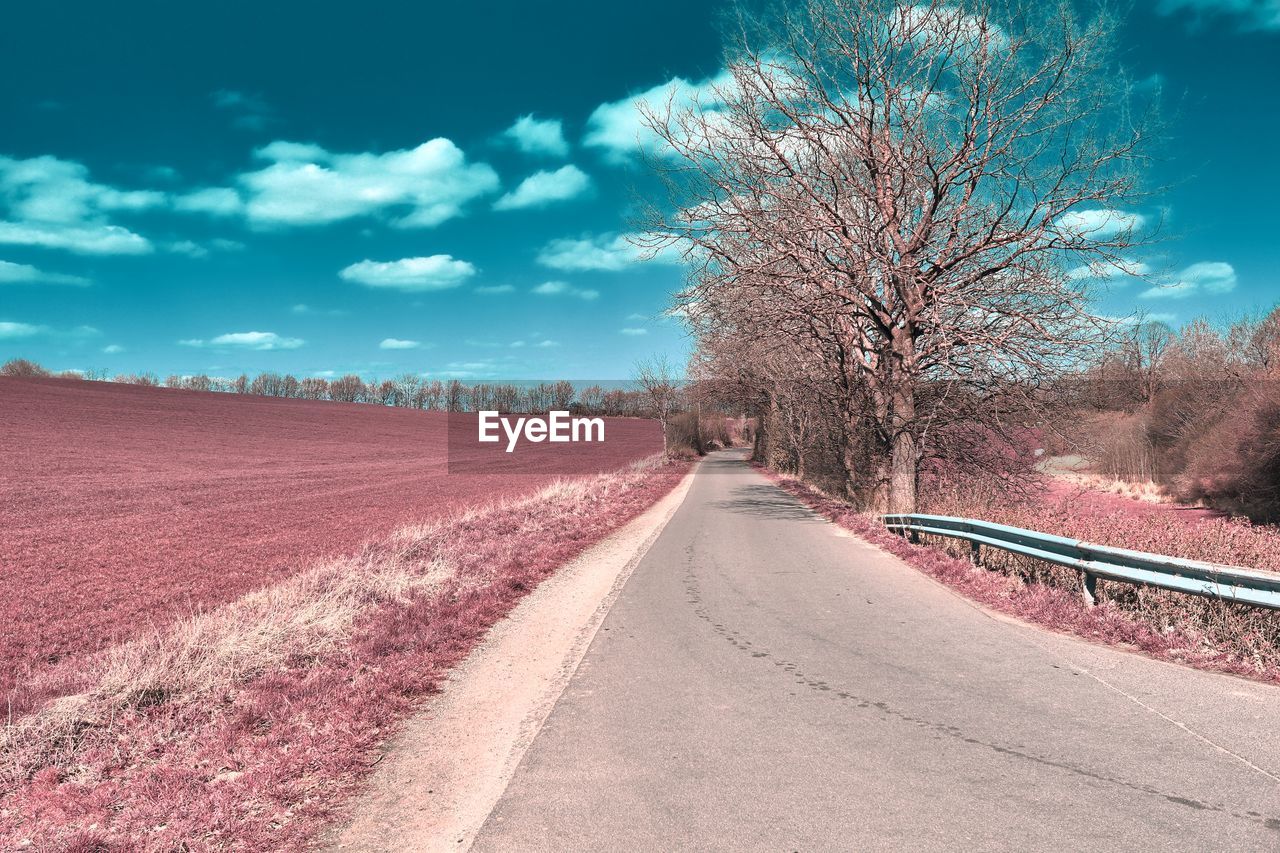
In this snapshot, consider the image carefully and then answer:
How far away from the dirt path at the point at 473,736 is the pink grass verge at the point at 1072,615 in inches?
177

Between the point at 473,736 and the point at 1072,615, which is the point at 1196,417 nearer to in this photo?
the point at 1072,615

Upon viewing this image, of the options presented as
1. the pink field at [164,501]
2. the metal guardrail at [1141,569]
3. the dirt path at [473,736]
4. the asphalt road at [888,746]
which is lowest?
the pink field at [164,501]

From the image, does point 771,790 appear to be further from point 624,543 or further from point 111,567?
point 111,567

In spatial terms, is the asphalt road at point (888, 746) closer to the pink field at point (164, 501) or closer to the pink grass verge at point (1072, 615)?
the pink grass verge at point (1072, 615)

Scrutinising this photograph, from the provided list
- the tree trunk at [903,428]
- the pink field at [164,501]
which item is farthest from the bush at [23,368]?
the tree trunk at [903,428]

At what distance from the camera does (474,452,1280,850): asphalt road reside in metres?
3.24

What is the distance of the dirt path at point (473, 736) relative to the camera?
346 centimetres

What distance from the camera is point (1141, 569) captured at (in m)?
6.36

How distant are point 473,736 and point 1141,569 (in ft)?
19.6

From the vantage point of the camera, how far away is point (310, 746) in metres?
4.35

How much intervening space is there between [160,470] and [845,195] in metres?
38.7

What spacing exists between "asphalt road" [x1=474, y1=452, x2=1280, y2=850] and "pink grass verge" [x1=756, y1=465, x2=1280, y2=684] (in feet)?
0.94

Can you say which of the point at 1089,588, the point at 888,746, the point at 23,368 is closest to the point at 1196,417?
the point at 1089,588

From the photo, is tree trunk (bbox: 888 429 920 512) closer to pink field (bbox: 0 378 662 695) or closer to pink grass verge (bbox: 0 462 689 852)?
pink grass verge (bbox: 0 462 689 852)
